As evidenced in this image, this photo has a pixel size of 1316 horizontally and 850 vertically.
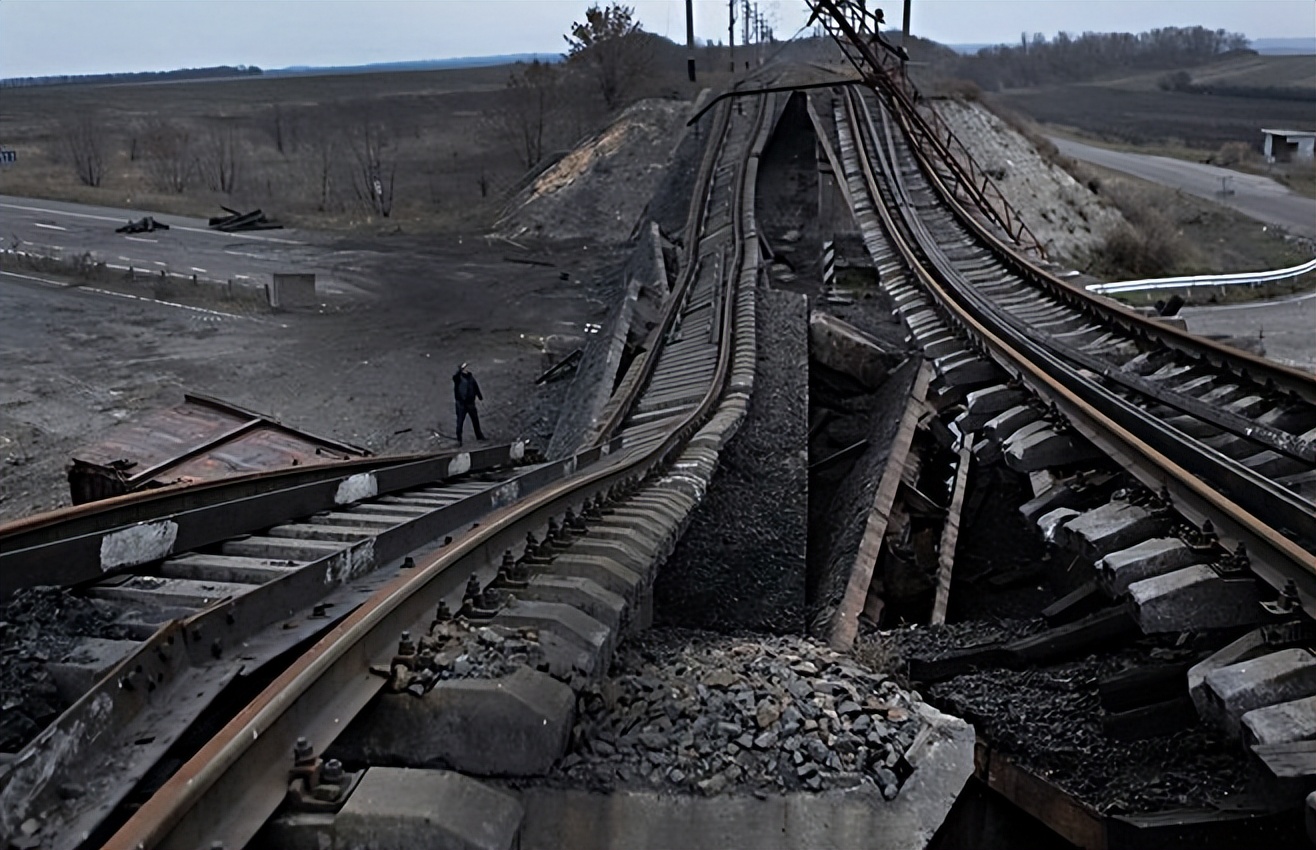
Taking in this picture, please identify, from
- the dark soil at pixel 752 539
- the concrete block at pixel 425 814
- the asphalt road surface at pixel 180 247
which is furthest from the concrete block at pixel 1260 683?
the asphalt road surface at pixel 180 247

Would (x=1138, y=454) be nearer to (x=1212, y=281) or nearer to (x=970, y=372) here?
(x=970, y=372)

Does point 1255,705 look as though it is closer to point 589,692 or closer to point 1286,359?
point 589,692

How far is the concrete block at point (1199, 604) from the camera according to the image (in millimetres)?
4660

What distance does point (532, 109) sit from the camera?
50.6 meters

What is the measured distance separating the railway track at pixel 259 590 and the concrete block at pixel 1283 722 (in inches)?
111

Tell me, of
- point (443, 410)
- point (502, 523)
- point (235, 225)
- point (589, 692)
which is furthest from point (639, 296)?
point (235, 225)

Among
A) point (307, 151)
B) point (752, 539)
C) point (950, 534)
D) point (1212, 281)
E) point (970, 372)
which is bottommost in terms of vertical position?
point (950, 534)

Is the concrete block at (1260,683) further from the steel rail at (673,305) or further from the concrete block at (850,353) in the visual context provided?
the concrete block at (850,353)

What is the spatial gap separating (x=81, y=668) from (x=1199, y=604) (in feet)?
13.9

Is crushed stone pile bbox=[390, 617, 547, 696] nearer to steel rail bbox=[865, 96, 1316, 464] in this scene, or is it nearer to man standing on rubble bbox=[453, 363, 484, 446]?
steel rail bbox=[865, 96, 1316, 464]

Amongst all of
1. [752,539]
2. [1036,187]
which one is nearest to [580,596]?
[752,539]

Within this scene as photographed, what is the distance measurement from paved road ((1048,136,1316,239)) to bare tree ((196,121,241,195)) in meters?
40.0

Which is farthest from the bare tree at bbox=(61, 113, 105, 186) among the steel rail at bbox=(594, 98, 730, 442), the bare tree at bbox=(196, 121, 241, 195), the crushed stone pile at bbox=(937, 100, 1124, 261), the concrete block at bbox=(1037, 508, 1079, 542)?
the concrete block at bbox=(1037, 508, 1079, 542)

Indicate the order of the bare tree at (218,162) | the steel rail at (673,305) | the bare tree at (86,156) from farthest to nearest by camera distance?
the bare tree at (218,162) → the bare tree at (86,156) → the steel rail at (673,305)
